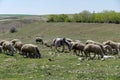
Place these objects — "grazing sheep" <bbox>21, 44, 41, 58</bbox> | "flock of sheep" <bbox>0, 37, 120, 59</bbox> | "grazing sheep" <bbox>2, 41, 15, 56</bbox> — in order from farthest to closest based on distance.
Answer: "grazing sheep" <bbox>2, 41, 15, 56</bbox> → "grazing sheep" <bbox>21, 44, 41, 58</bbox> → "flock of sheep" <bbox>0, 37, 120, 59</bbox>

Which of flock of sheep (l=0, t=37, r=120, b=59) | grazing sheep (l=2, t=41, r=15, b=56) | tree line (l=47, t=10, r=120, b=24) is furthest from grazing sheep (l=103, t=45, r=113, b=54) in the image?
tree line (l=47, t=10, r=120, b=24)

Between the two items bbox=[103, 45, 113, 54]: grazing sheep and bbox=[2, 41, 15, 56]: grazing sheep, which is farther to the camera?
bbox=[2, 41, 15, 56]: grazing sheep

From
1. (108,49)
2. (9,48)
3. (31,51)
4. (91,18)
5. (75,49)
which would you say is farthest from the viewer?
(91,18)

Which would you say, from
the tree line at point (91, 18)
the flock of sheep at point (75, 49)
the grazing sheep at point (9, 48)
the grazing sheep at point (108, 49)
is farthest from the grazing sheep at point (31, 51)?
the tree line at point (91, 18)

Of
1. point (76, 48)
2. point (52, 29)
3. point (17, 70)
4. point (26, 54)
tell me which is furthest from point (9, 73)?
point (52, 29)

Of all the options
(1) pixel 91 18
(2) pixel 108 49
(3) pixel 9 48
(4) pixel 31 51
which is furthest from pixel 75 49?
(1) pixel 91 18

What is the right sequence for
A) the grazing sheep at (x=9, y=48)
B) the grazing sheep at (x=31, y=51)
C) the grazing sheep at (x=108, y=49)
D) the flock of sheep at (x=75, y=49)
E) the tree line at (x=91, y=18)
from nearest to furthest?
the flock of sheep at (x=75, y=49), the grazing sheep at (x=31, y=51), the grazing sheep at (x=108, y=49), the grazing sheep at (x=9, y=48), the tree line at (x=91, y=18)

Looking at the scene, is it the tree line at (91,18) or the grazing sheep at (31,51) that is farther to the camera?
the tree line at (91,18)

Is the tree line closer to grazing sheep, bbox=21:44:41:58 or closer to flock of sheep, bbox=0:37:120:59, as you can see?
flock of sheep, bbox=0:37:120:59

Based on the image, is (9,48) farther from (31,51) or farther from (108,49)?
(108,49)

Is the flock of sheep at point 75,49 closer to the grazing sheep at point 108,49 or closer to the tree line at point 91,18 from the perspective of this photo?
the grazing sheep at point 108,49

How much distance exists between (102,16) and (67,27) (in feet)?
128

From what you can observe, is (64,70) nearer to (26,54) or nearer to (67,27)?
(26,54)

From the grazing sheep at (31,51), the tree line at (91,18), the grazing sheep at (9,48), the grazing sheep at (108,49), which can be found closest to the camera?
the grazing sheep at (31,51)
